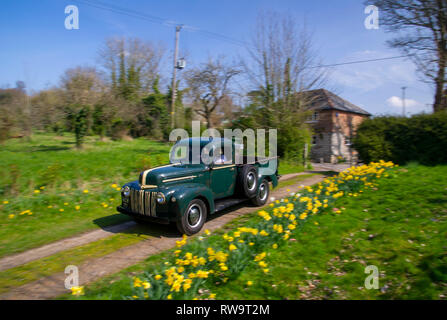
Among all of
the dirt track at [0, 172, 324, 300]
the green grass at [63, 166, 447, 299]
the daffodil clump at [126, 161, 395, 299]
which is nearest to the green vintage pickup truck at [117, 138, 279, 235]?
Result: the dirt track at [0, 172, 324, 300]

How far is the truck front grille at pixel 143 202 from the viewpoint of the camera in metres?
5.82

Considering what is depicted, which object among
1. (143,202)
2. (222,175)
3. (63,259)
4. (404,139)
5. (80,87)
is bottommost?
(63,259)

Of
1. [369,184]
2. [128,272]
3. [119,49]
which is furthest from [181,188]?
[119,49]

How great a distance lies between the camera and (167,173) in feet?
20.0

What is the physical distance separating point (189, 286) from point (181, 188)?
288 centimetres

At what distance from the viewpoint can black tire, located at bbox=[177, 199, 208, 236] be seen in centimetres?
568

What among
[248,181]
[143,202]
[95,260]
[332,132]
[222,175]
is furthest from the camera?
[332,132]

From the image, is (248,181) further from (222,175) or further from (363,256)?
(363,256)

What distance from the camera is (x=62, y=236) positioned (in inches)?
237

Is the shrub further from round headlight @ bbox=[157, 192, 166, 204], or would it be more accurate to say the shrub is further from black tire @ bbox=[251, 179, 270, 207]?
round headlight @ bbox=[157, 192, 166, 204]

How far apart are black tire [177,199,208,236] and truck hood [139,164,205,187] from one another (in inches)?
28.3

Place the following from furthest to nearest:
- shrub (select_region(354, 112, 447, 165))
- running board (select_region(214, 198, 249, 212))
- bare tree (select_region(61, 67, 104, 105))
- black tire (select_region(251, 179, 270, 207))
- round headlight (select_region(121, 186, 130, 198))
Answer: bare tree (select_region(61, 67, 104, 105))
shrub (select_region(354, 112, 447, 165))
black tire (select_region(251, 179, 270, 207))
running board (select_region(214, 198, 249, 212))
round headlight (select_region(121, 186, 130, 198))

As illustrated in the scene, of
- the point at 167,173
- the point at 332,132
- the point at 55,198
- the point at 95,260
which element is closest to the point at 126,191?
the point at 167,173

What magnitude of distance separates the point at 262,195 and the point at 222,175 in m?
1.90
